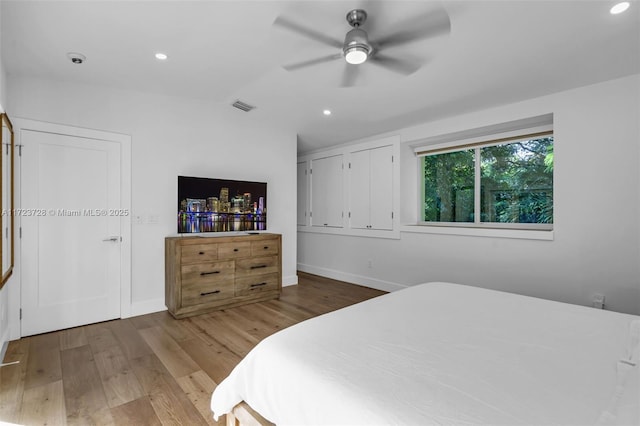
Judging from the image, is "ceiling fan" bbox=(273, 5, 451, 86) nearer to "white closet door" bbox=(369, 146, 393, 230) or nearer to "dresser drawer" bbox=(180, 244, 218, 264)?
"dresser drawer" bbox=(180, 244, 218, 264)

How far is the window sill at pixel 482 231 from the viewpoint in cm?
324

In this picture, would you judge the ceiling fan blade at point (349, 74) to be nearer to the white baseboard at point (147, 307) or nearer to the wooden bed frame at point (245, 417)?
the wooden bed frame at point (245, 417)

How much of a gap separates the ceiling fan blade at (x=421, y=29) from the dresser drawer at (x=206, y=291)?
2.93m

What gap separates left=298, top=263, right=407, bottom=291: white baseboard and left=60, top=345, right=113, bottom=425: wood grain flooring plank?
350 centimetres

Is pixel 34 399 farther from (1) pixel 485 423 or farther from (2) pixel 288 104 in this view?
(2) pixel 288 104

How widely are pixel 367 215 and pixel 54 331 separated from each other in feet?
13.1

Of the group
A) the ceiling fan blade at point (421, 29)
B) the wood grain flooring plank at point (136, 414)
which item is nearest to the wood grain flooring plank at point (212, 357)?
the wood grain flooring plank at point (136, 414)

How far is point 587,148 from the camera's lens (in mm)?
2943

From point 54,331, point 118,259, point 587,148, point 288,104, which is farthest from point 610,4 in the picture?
point 54,331

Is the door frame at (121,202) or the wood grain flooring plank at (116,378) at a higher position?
the door frame at (121,202)

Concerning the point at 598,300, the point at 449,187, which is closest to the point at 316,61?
the point at 449,187

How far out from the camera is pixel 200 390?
1.98 meters

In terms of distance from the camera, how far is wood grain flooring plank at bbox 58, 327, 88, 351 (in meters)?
2.65

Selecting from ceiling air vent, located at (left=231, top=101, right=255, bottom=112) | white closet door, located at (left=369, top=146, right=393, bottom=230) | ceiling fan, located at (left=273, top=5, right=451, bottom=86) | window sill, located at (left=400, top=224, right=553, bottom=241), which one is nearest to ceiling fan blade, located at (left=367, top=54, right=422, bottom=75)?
ceiling fan, located at (left=273, top=5, right=451, bottom=86)
